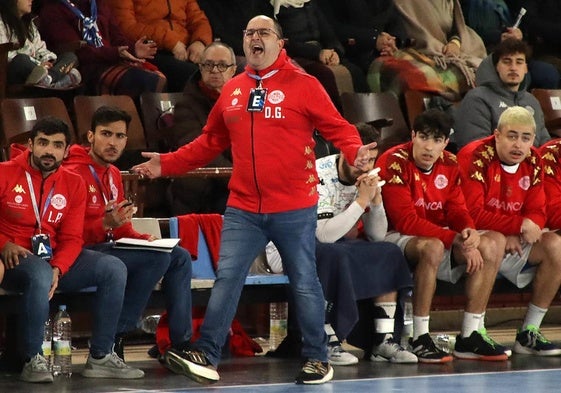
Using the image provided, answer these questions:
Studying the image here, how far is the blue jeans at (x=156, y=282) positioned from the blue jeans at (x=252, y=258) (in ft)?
1.57

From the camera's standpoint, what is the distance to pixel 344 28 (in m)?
10.2

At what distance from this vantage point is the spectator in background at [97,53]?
873 cm

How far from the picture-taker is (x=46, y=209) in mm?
6637

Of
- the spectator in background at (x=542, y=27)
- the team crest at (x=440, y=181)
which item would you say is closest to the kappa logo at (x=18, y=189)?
the team crest at (x=440, y=181)

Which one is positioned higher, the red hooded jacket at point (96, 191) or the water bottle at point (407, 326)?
the red hooded jacket at point (96, 191)

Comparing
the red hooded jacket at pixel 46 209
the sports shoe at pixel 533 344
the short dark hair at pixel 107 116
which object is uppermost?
the short dark hair at pixel 107 116

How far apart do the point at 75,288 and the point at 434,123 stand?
209cm

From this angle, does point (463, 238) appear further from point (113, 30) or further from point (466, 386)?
point (113, 30)

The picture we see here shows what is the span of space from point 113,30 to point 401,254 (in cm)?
280

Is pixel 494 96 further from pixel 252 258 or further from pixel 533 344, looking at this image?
pixel 252 258

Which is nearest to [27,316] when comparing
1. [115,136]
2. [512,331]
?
[115,136]

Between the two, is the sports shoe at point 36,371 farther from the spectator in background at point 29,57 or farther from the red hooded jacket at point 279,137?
the spectator in background at point 29,57

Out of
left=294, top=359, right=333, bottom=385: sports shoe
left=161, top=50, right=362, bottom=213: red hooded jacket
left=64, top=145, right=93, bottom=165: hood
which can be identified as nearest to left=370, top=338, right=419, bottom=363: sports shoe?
left=294, top=359, right=333, bottom=385: sports shoe

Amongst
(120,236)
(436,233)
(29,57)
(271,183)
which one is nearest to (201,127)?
(29,57)
